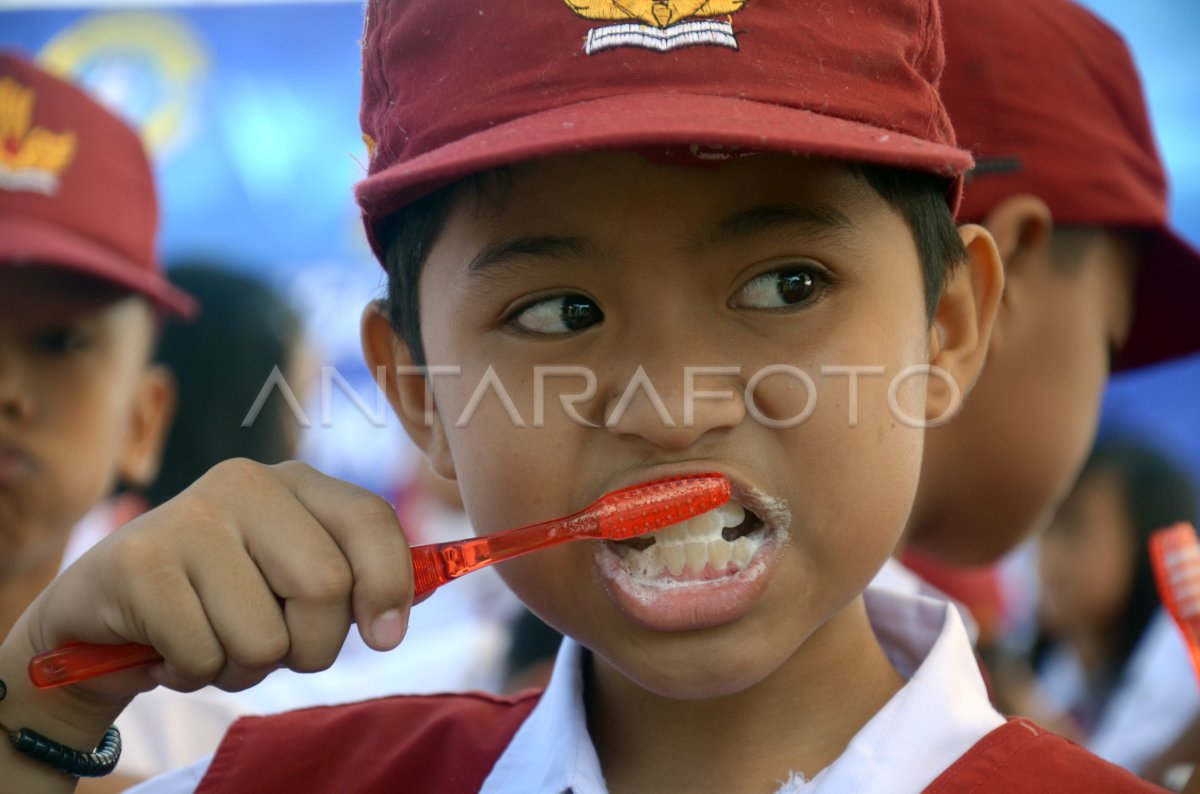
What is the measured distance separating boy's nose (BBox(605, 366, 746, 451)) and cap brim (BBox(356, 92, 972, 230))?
0.17 meters

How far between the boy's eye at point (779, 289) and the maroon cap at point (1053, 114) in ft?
2.31

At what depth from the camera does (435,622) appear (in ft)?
12.9

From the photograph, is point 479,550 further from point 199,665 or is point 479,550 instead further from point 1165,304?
point 1165,304

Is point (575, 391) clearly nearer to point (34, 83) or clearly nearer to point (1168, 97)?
point (34, 83)

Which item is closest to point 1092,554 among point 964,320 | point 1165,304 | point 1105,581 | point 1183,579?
point 1105,581

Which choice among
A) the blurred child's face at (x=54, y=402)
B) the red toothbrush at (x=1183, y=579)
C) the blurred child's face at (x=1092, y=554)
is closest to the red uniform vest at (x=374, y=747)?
the red toothbrush at (x=1183, y=579)

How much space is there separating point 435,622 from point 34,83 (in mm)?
2237

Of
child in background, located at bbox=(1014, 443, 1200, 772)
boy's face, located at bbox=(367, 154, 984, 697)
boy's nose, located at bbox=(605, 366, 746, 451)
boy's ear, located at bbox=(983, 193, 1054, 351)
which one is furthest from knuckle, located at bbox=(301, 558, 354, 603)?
child in background, located at bbox=(1014, 443, 1200, 772)

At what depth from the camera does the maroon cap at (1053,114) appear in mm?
1646

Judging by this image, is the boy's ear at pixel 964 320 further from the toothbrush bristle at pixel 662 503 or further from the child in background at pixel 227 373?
the child in background at pixel 227 373

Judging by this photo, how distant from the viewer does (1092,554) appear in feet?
12.2

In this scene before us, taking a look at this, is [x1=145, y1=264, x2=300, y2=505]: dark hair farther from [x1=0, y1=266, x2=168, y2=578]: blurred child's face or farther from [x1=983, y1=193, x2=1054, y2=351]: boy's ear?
[x1=983, y1=193, x2=1054, y2=351]: boy's ear

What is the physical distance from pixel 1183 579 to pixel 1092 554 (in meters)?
2.64

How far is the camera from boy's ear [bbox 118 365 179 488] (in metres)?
2.25
